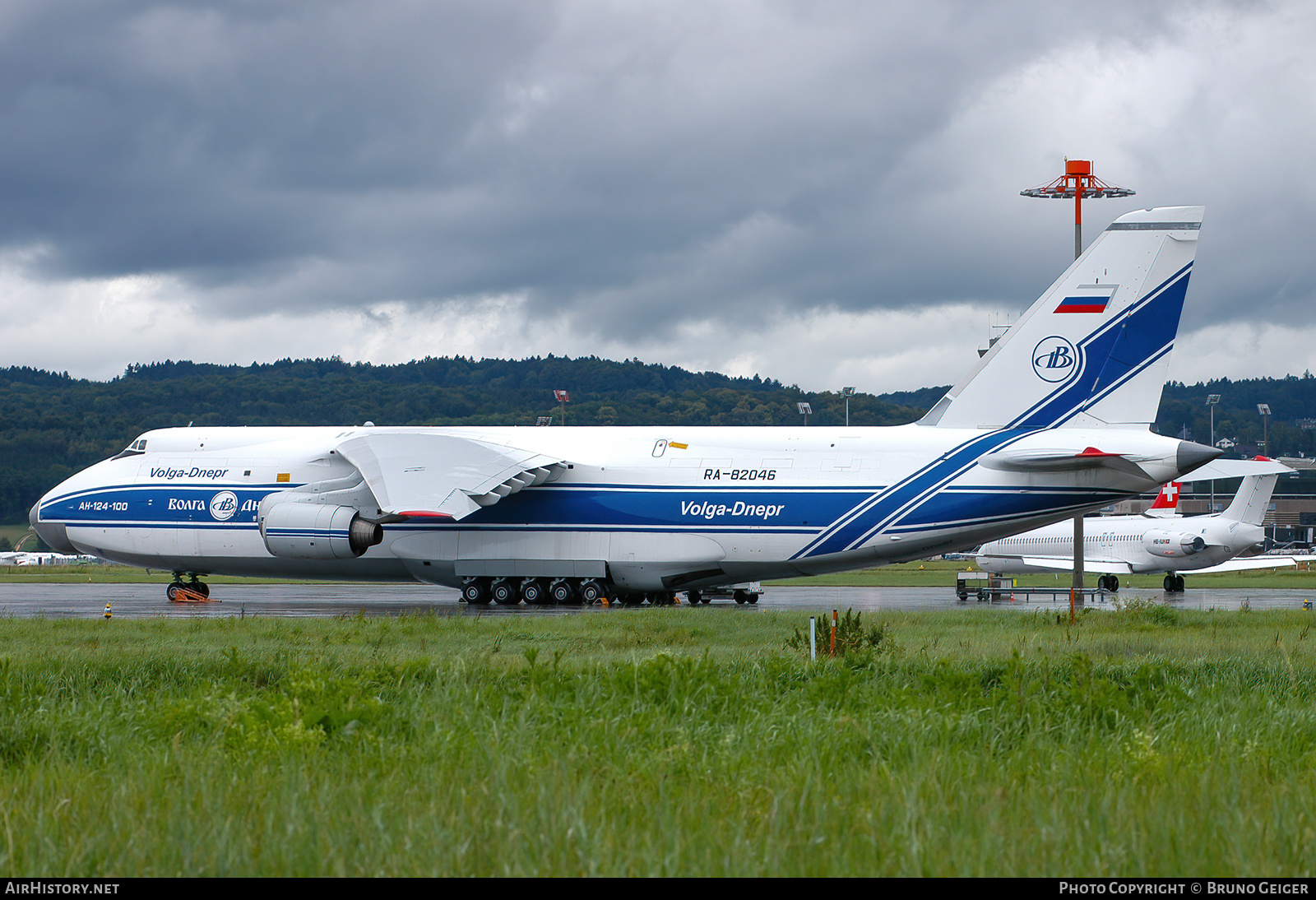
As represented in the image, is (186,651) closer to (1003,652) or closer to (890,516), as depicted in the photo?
(1003,652)

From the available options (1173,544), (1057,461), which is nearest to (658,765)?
(1057,461)

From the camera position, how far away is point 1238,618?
19.8 m

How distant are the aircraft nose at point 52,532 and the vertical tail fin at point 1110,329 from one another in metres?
24.1

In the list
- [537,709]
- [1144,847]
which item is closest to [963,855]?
[1144,847]

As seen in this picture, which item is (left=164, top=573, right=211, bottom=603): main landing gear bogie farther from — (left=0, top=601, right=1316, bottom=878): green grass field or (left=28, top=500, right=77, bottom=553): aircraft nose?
(left=0, top=601, right=1316, bottom=878): green grass field

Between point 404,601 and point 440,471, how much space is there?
6.66m

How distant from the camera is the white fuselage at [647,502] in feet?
77.8

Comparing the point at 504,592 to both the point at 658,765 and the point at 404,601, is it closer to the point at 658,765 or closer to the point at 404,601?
the point at 404,601

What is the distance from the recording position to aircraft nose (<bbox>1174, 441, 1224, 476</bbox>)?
22328mm

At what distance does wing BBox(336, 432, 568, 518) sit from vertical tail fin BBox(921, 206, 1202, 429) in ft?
35.5

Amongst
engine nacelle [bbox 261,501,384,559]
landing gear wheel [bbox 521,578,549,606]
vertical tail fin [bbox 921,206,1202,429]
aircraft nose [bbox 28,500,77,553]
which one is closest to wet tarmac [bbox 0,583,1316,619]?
landing gear wheel [bbox 521,578,549,606]

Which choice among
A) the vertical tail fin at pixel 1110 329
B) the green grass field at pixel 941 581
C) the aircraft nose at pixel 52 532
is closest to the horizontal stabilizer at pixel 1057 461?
the vertical tail fin at pixel 1110 329

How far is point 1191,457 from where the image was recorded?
73.3ft

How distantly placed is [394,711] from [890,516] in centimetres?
1723
